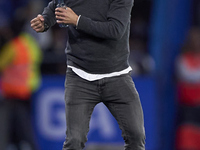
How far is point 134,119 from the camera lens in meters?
4.13

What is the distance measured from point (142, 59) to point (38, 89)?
1.63 m

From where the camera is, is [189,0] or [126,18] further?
[189,0]

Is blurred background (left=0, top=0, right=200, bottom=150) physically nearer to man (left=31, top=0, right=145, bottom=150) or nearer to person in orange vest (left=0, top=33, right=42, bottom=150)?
person in orange vest (left=0, top=33, right=42, bottom=150)

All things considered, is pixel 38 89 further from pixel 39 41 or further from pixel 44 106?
pixel 39 41

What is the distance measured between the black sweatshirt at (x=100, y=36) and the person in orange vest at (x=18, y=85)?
2768mm

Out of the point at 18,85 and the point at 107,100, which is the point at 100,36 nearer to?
the point at 107,100

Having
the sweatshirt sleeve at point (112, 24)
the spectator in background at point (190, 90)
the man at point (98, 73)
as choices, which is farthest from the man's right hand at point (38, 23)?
the spectator in background at point (190, 90)

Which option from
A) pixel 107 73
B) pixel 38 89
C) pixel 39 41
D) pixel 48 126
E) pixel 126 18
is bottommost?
pixel 48 126

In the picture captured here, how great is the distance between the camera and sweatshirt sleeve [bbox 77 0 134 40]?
12.9ft

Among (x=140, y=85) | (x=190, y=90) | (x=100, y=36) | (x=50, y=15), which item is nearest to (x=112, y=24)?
(x=100, y=36)

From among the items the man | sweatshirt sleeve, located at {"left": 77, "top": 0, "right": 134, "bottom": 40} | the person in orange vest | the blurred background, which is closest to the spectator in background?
the blurred background

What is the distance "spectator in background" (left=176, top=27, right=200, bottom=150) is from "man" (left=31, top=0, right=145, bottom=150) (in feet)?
10.9

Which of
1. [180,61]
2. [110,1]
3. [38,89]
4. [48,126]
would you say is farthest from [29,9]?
[110,1]

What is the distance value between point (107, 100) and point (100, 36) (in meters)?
0.55
